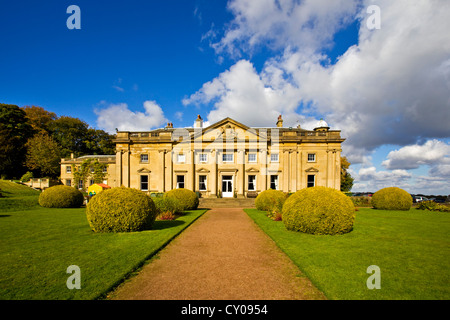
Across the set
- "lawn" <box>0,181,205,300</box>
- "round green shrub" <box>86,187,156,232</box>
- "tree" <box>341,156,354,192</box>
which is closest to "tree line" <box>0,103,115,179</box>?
"lawn" <box>0,181,205,300</box>

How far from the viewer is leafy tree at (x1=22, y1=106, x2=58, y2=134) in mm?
46188

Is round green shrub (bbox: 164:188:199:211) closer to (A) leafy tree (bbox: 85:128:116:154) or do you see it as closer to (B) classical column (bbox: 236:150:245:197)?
(B) classical column (bbox: 236:150:245:197)

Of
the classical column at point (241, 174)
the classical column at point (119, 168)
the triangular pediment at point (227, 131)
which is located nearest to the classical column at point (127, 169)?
the classical column at point (119, 168)

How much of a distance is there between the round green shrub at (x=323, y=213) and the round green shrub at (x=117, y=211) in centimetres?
696

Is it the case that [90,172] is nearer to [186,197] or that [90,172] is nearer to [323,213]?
[186,197]

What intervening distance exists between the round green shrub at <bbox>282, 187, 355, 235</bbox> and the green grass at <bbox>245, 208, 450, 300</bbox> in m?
0.40

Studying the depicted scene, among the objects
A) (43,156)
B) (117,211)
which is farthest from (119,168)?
(117,211)

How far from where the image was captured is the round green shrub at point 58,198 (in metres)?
19.1

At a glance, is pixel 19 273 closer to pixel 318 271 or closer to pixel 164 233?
pixel 164 233

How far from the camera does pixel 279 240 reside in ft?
27.7

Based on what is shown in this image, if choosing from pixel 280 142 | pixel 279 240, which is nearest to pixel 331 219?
pixel 279 240

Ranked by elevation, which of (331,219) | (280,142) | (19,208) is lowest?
(19,208)
